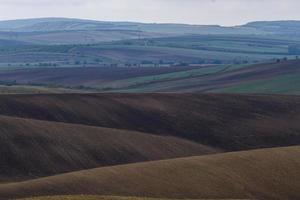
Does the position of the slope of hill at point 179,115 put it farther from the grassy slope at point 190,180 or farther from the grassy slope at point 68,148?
the grassy slope at point 190,180

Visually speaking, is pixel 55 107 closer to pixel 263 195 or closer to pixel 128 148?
pixel 128 148

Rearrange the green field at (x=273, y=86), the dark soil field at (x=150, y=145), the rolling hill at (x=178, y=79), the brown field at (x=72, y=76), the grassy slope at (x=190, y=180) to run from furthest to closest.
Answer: the brown field at (x=72, y=76), the rolling hill at (x=178, y=79), the green field at (x=273, y=86), the dark soil field at (x=150, y=145), the grassy slope at (x=190, y=180)

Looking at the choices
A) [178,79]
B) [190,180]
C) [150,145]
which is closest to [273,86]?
[178,79]

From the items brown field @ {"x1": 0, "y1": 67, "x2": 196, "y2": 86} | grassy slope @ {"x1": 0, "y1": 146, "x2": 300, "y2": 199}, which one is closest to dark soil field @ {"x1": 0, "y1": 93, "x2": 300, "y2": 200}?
grassy slope @ {"x1": 0, "y1": 146, "x2": 300, "y2": 199}

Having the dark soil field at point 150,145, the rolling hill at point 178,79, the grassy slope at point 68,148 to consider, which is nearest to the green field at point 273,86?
the rolling hill at point 178,79

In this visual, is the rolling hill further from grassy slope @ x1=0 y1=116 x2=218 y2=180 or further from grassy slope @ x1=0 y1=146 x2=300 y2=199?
grassy slope @ x1=0 y1=146 x2=300 y2=199

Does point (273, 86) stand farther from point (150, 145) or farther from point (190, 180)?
point (190, 180)

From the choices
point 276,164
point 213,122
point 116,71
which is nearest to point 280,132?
point 213,122
